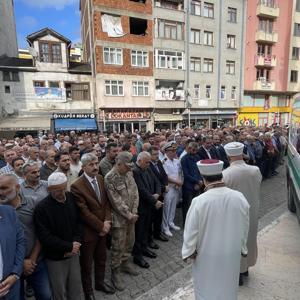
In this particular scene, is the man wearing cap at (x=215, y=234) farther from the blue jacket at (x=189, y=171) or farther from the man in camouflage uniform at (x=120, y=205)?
the blue jacket at (x=189, y=171)

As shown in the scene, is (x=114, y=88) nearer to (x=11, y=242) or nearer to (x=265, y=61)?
(x=265, y=61)

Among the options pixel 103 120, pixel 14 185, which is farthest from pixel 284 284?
pixel 103 120

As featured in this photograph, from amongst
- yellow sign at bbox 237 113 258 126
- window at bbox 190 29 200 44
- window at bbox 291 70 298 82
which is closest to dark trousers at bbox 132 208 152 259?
window at bbox 190 29 200 44

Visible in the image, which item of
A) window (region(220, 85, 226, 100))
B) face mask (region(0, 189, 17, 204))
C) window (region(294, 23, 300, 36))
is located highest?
window (region(294, 23, 300, 36))

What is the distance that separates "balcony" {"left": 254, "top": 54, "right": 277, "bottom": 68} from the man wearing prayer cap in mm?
32600

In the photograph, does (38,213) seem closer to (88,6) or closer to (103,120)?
(103,120)

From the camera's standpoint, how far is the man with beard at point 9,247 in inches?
93.2

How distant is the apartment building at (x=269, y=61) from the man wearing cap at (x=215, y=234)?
97.6 feet

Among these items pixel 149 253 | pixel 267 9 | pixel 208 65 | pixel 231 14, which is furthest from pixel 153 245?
pixel 267 9

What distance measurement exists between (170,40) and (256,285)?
24919 millimetres

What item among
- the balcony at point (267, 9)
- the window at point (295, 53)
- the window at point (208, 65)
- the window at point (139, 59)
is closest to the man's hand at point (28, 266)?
the window at point (139, 59)

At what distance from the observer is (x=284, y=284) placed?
150 inches

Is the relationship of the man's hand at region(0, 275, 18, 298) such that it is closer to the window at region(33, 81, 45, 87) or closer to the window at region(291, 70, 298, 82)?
the window at region(33, 81, 45, 87)

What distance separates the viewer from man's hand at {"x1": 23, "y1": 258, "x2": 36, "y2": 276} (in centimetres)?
272
